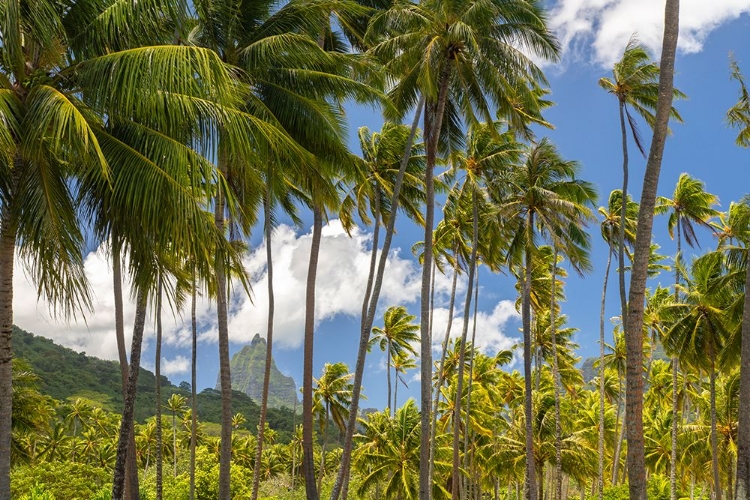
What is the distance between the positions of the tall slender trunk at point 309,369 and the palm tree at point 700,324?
14224mm

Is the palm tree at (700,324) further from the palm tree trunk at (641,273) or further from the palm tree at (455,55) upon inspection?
the palm tree trunk at (641,273)

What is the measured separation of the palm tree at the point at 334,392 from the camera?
37656 mm

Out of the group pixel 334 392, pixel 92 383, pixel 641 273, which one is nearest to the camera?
pixel 641 273

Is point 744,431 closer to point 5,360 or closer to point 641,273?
point 641,273

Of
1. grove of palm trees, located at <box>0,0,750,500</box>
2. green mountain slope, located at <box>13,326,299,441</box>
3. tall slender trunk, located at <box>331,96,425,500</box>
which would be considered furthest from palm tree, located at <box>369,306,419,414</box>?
green mountain slope, located at <box>13,326,299,441</box>

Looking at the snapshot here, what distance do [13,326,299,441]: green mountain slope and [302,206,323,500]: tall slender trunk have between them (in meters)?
61.2

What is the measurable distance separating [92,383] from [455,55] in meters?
89.4

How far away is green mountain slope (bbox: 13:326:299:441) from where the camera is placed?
80.6 meters

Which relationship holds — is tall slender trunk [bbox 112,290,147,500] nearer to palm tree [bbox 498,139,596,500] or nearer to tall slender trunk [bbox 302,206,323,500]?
tall slender trunk [bbox 302,206,323,500]

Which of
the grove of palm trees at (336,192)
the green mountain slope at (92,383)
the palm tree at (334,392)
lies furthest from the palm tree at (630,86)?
the green mountain slope at (92,383)

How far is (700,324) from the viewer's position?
23.5 metres

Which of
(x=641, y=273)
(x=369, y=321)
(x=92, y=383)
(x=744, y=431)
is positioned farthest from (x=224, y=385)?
(x=92, y=383)

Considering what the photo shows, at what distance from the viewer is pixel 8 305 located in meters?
6.31

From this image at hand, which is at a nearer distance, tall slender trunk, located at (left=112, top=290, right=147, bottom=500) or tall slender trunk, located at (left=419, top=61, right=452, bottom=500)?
tall slender trunk, located at (left=112, top=290, right=147, bottom=500)
